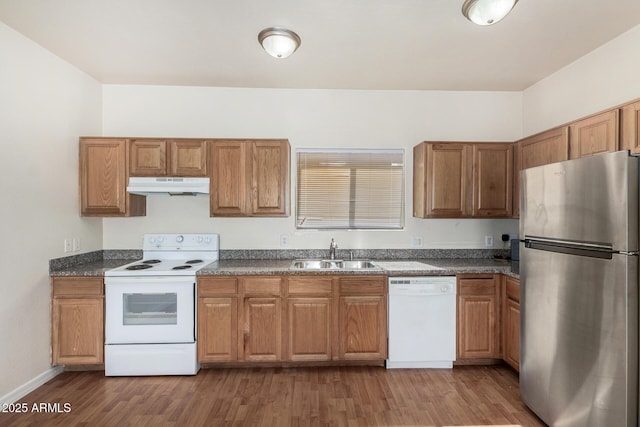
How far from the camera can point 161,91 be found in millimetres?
3344

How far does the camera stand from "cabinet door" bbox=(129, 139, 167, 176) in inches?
119

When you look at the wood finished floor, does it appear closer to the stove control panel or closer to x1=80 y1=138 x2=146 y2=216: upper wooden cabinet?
the stove control panel

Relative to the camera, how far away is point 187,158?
3.03 m

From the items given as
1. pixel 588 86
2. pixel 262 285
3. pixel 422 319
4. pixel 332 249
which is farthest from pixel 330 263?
pixel 588 86

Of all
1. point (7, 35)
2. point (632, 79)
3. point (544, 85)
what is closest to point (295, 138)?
point (7, 35)

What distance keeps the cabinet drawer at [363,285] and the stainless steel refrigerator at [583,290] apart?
107 cm

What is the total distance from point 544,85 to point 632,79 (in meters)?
0.90

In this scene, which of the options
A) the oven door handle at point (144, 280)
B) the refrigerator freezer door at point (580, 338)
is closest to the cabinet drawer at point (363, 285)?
the refrigerator freezer door at point (580, 338)

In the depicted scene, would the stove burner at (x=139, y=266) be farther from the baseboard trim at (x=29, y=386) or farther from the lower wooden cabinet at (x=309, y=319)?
the lower wooden cabinet at (x=309, y=319)

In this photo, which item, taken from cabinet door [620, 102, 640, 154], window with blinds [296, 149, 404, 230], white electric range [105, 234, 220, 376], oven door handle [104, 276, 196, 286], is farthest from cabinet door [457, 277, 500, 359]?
oven door handle [104, 276, 196, 286]

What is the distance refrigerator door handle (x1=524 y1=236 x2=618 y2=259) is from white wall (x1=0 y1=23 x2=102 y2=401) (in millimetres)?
3696

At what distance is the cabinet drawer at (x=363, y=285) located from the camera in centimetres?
278

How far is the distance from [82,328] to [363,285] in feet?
7.88

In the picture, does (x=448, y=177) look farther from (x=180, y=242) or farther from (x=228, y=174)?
(x=180, y=242)
